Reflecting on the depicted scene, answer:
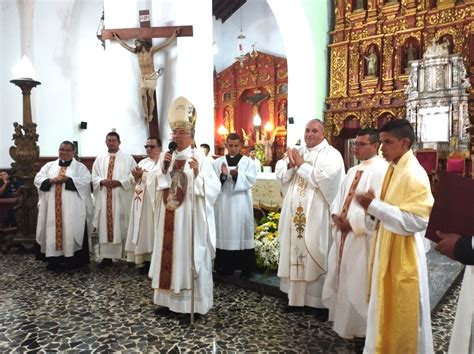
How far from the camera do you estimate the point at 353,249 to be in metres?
3.25

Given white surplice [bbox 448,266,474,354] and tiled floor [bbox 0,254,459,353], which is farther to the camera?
tiled floor [bbox 0,254,459,353]

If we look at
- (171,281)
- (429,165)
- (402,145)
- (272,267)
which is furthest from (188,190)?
(429,165)

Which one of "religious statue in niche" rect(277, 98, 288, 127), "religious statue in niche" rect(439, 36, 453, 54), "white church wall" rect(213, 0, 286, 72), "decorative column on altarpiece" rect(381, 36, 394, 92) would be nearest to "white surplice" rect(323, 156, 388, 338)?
"religious statue in niche" rect(439, 36, 453, 54)

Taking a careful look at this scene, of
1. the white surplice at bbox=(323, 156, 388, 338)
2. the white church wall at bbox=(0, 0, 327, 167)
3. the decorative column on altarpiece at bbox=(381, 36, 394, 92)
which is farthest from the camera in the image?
the decorative column on altarpiece at bbox=(381, 36, 394, 92)

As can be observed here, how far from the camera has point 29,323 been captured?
3.88 metres

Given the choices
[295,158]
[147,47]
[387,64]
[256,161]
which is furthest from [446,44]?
[295,158]

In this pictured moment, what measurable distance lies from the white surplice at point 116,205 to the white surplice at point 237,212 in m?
1.68

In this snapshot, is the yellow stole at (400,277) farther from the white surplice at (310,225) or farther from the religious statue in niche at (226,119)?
the religious statue in niche at (226,119)

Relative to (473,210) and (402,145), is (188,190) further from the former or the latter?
(473,210)

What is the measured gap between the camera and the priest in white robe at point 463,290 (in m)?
1.90

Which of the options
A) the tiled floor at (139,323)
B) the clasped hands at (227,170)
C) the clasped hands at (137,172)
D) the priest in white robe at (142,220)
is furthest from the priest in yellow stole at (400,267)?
the clasped hands at (137,172)

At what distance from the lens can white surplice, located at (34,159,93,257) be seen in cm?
567

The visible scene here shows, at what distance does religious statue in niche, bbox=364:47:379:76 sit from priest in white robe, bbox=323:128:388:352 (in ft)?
33.5

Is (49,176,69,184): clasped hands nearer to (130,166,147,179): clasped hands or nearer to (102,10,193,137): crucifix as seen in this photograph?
(130,166,147,179): clasped hands
